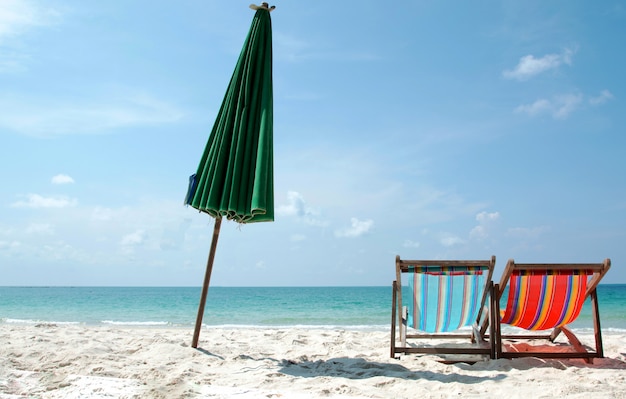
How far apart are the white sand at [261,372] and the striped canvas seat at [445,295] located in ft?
1.24

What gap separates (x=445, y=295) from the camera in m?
4.41

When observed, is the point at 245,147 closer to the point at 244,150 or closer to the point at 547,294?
the point at 244,150

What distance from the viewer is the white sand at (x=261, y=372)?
3.20 m

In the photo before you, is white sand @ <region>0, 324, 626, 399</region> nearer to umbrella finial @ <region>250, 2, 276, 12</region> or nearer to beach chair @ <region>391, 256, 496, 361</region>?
beach chair @ <region>391, 256, 496, 361</region>

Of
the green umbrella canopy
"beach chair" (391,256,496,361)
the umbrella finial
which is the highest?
the umbrella finial

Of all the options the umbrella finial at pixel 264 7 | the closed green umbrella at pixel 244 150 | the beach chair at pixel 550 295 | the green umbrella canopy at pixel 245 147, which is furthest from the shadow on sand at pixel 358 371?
the umbrella finial at pixel 264 7

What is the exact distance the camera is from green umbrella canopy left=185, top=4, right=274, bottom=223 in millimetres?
4008

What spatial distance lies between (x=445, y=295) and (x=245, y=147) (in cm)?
228

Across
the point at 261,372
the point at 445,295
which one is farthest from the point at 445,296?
the point at 261,372

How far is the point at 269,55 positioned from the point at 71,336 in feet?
11.6

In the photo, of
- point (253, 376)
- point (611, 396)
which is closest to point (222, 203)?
point (253, 376)

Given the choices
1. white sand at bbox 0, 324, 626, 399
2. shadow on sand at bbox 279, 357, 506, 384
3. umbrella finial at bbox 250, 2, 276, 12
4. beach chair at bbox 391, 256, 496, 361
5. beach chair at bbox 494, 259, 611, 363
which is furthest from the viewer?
umbrella finial at bbox 250, 2, 276, 12

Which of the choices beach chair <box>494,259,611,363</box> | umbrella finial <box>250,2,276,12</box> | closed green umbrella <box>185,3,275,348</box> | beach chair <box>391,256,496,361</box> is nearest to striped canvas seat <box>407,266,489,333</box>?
beach chair <box>391,256,496,361</box>

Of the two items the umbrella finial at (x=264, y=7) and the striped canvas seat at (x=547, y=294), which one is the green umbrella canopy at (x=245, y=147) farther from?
the striped canvas seat at (x=547, y=294)
